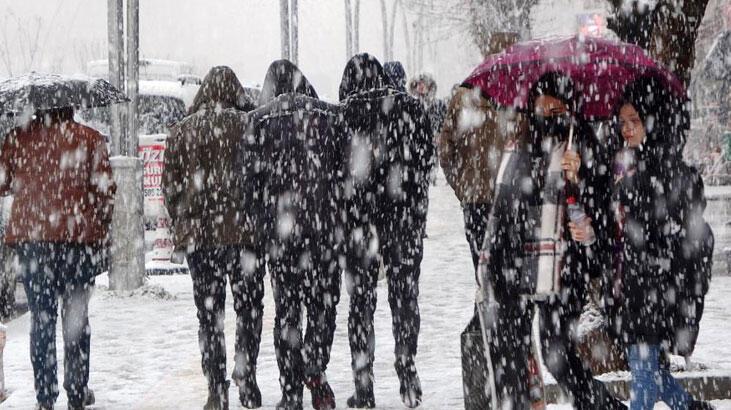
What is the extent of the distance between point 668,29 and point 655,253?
272 centimetres

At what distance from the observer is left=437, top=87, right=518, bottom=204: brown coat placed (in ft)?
24.7

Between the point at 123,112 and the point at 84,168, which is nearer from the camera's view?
the point at 84,168

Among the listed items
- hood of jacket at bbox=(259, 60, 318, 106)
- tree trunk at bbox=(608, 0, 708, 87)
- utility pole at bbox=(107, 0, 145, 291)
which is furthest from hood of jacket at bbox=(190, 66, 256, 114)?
utility pole at bbox=(107, 0, 145, 291)

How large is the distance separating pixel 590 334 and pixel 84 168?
10.3 ft

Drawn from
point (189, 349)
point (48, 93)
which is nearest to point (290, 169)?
point (48, 93)

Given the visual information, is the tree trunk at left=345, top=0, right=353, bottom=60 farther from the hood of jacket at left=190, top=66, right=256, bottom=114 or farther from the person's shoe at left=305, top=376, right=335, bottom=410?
the person's shoe at left=305, top=376, right=335, bottom=410

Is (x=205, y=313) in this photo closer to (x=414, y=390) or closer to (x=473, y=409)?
(x=414, y=390)

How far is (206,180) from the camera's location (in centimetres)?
670

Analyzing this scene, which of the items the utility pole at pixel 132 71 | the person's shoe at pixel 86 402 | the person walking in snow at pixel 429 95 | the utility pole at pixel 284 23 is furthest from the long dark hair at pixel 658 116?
the utility pole at pixel 284 23

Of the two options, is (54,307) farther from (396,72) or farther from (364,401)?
(396,72)

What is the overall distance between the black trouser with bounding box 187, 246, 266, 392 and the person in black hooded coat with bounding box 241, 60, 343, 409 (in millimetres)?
203

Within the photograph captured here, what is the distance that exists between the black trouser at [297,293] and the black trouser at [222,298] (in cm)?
18

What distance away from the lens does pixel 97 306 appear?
38.8ft

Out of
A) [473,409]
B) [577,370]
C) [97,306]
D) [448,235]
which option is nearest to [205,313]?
[473,409]
